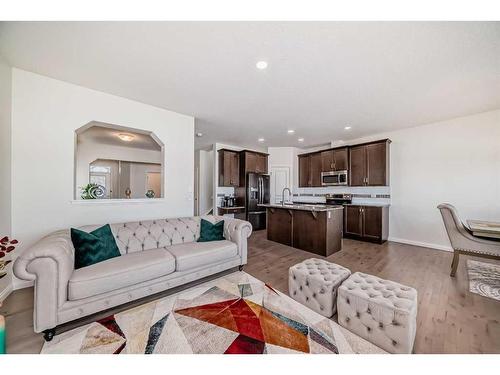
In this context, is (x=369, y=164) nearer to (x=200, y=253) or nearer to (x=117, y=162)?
(x=200, y=253)

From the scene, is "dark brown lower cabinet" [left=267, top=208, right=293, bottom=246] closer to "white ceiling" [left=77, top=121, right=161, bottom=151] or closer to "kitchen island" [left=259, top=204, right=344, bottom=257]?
"kitchen island" [left=259, top=204, right=344, bottom=257]

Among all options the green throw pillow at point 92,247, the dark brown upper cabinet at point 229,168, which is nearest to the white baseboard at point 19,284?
the green throw pillow at point 92,247

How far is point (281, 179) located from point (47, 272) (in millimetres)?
5774

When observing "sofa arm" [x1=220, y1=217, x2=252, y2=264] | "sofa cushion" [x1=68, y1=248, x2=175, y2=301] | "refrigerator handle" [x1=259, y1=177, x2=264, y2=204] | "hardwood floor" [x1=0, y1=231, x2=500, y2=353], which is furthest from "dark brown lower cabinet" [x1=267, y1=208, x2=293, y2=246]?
"sofa cushion" [x1=68, y1=248, x2=175, y2=301]

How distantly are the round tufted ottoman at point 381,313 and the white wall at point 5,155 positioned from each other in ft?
11.6

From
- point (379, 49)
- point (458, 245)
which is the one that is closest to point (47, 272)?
point (379, 49)

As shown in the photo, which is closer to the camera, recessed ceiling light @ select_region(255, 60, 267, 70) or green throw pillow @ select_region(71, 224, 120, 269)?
green throw pillow @ select_region(71, 224, 120, 269)

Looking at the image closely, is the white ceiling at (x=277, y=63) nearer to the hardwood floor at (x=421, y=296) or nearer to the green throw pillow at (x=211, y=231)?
the green throw pillow at (x=211, y=231)

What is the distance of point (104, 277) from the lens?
175cm

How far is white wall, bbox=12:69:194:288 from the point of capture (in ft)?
7.39

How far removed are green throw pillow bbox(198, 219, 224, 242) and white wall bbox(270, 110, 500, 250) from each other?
4265 millimetres

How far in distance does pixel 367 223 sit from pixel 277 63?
4.09 meters
